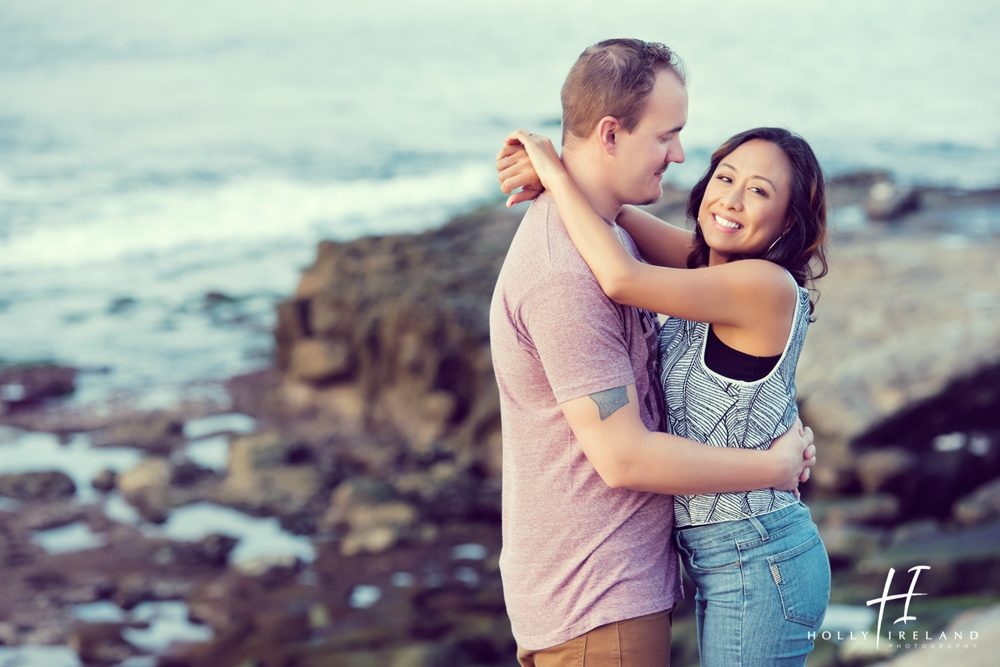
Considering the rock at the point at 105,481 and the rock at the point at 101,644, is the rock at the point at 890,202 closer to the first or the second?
the rock at the point at 105,481

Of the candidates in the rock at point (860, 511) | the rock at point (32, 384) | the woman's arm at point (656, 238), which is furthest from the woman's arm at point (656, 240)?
the rock at point (32, 384)

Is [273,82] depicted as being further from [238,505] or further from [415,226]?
[238,505]

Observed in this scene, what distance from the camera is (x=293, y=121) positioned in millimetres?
30453

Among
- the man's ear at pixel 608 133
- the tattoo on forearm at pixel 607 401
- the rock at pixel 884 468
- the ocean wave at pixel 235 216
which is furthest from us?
the ocean wave at pixel 235 216

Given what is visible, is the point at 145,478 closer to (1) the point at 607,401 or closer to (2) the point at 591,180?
(2) the point at 591,180

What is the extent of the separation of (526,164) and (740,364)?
2.18ft

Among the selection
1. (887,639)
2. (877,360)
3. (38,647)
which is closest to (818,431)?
(877,360)

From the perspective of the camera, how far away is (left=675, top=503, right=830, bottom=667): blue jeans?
102 inches

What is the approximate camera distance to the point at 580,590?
8.46 ft

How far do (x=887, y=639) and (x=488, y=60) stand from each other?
116 feet

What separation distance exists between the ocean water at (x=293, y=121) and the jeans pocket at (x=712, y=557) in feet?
32.2

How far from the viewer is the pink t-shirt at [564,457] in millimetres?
2455

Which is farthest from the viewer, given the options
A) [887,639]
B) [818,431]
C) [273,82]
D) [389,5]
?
[389,5]

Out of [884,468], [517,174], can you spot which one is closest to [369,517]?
[884,468]
